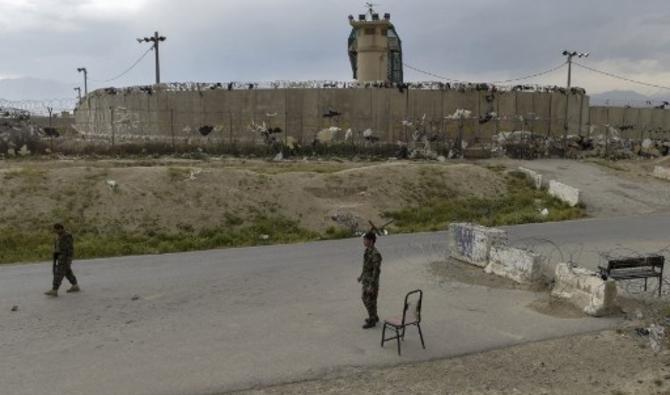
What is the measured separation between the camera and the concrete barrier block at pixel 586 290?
33.7 feet

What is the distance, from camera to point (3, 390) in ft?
24.2

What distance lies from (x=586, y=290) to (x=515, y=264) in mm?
2007

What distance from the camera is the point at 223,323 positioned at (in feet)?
32.5

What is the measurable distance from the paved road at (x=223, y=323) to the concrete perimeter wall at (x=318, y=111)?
19.5 meters

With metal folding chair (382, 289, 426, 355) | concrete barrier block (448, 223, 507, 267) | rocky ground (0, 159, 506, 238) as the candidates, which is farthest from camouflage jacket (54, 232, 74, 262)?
concrete barrier block (448, 223, 507, 267)

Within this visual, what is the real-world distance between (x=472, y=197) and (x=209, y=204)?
10046mm

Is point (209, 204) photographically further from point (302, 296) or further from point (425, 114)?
point (425, 114)

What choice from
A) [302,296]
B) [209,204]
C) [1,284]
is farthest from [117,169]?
[302,296]

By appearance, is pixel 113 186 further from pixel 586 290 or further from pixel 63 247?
pixel 586 290

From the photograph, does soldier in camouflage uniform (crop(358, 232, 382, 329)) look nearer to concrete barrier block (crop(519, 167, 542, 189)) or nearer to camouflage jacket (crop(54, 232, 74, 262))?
camouflage jacket (crop(54, 232, 74, 262))

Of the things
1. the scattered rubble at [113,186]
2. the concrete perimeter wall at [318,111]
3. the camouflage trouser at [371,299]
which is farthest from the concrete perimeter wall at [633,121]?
the camouflage trouser at [371,299]

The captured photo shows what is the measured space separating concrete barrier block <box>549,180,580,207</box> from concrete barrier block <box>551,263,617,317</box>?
40.9 ft

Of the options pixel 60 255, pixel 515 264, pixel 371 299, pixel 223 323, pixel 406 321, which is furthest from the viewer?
pixel 515 264

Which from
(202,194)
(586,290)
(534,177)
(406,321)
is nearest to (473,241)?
(586,290)
